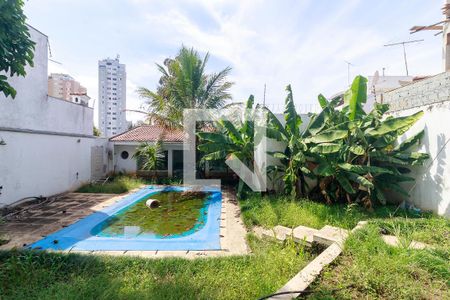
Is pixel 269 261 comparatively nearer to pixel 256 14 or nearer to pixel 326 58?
pixel 256 14

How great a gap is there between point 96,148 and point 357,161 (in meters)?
14.9

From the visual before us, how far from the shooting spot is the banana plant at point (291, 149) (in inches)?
338

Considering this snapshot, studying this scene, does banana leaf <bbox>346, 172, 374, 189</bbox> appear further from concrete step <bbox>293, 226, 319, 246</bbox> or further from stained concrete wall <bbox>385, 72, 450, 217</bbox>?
concrete step <bbox>293, 226, 319, 246</bbox>

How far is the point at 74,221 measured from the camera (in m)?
7.72

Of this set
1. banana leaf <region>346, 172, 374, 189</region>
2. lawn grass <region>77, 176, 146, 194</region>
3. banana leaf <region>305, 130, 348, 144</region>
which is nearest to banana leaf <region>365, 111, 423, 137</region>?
banana leaf <region>305, 130, 348, 144</region>

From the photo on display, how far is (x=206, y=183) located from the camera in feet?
48.4

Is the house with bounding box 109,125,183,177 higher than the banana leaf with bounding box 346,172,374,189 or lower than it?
higher

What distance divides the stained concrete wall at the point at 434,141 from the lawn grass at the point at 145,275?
475cm

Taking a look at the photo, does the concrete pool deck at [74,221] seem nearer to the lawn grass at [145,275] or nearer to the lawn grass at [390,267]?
the lawn grass at [145,275]

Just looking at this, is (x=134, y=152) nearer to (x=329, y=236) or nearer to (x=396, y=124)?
(x=329, y=236)

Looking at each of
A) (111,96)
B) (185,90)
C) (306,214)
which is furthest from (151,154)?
(111,96)

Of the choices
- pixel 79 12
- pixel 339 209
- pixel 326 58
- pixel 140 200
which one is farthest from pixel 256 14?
pixel 140 200

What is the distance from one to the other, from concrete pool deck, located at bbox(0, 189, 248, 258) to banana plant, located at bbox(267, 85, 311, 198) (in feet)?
7.65

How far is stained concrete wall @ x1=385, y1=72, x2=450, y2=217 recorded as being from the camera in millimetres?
6488
